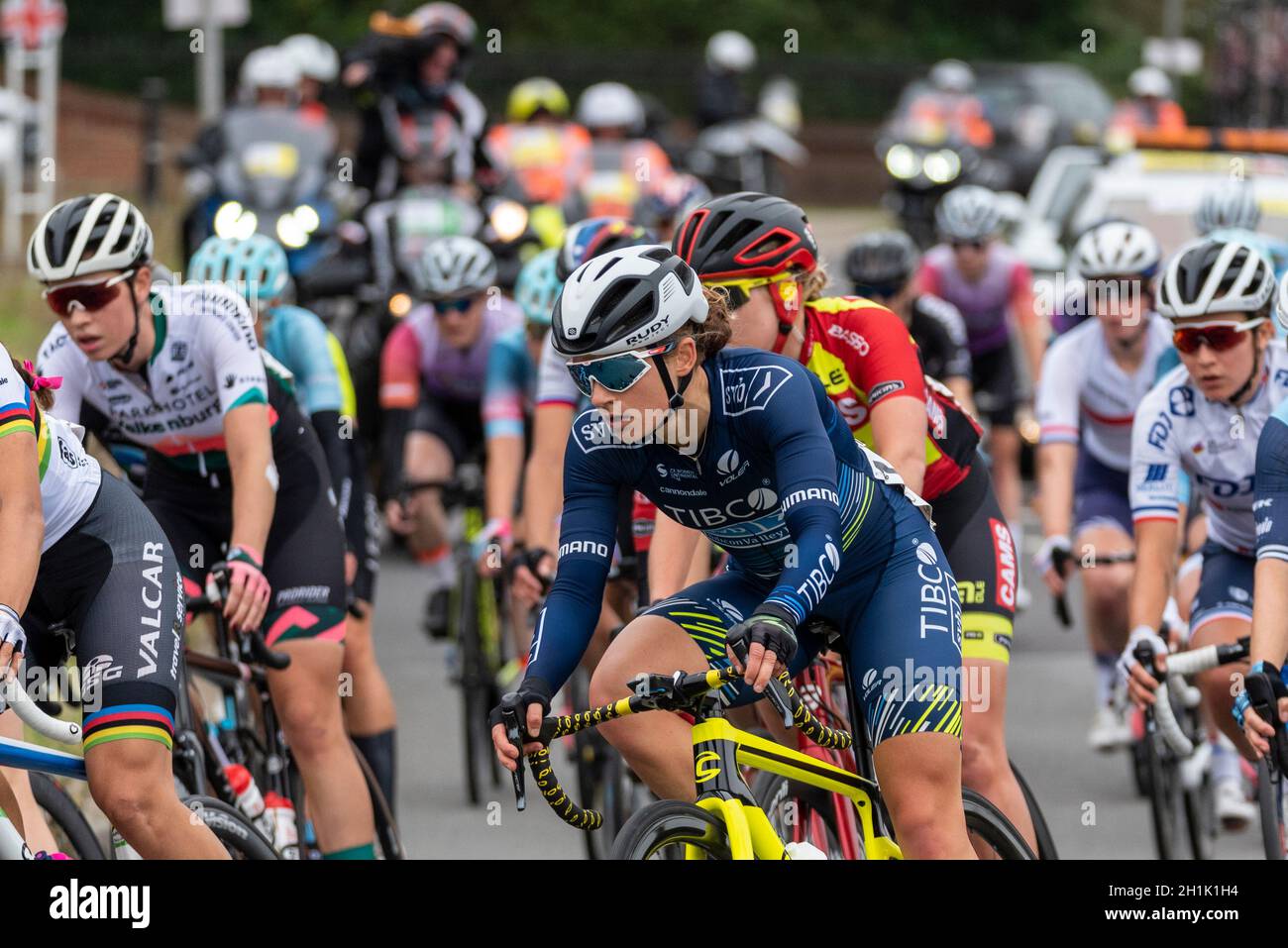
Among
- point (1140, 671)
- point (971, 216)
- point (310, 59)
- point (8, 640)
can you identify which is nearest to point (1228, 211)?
point (971, 216)

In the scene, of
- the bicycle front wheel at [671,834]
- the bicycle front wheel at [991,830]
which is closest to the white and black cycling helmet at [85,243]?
the bicycle front wheel at [671,834]

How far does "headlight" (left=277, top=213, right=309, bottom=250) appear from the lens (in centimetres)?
1521

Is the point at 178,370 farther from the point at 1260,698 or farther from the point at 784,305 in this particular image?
the point at 1260,698

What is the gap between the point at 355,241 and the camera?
15477 mm

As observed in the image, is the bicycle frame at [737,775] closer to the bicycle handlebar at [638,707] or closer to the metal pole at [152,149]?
the bicycle handlebar at [638,707]

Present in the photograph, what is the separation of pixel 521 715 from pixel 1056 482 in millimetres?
4579

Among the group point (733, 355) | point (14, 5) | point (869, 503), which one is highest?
point (14, 5)

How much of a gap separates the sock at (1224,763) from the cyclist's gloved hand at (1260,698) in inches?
109

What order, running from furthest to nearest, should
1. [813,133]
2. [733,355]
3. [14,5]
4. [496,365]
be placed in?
[813,133] → [14,5] → [496,365] → [733,355]

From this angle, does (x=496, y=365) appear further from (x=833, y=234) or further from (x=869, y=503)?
(x=833, y=234)

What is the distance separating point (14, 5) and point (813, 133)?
70.5ft

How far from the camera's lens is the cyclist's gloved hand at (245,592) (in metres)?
6.24
